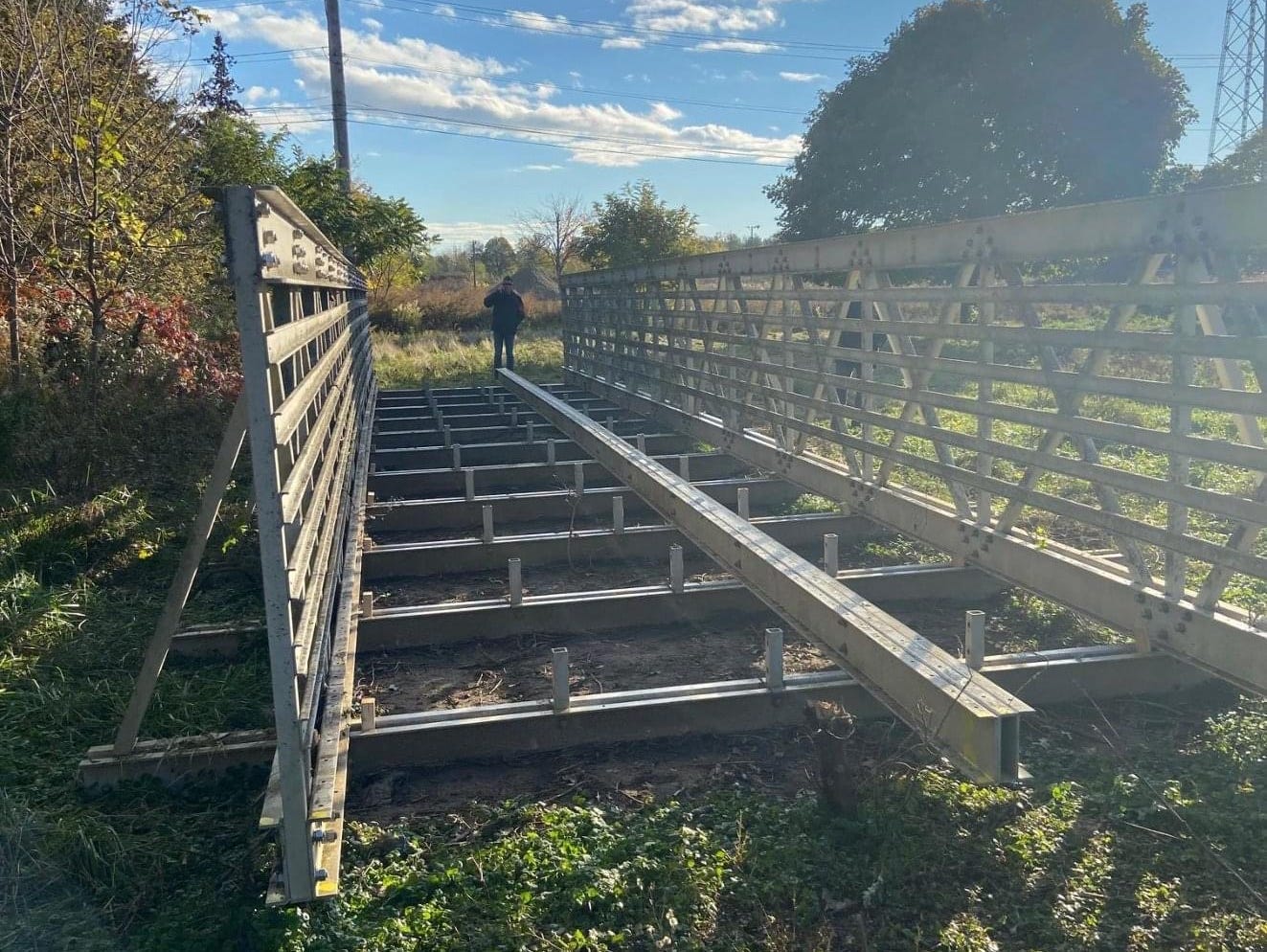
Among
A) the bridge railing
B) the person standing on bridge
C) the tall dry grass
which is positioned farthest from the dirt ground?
the tall dry grass

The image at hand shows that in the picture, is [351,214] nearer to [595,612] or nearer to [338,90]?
[338,90]

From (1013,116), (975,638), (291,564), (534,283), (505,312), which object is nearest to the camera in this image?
(291,564)

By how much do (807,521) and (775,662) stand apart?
2497 mm

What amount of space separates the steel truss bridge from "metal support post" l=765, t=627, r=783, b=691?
0.5 inches

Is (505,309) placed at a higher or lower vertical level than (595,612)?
higher

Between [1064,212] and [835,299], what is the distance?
2098 mm

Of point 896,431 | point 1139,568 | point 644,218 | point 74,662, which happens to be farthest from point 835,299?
point 644,218

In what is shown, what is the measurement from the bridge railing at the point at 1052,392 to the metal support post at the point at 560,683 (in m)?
2.13

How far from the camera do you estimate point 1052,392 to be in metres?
4.64

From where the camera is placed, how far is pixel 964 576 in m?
5.21

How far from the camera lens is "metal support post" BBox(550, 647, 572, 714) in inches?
147

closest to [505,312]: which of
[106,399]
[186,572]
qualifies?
[106,399]

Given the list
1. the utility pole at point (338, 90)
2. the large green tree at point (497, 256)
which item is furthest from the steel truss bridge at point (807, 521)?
the large green tree at point (497, 256)

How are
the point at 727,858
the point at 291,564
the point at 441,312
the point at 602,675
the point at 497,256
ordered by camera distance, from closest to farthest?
the point at 291,564 → the point at 727,858 → the point at 602,675 → the point at 441,312 → the point at 497,256
